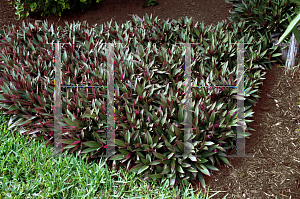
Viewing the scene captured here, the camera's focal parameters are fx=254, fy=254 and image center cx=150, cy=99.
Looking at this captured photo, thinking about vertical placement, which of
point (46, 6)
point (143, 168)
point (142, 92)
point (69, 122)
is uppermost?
point (46, 6)

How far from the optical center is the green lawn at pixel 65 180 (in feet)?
7.20

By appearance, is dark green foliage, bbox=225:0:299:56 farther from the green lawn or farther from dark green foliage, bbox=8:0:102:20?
dark green foliage, bbox=8:0:102:20

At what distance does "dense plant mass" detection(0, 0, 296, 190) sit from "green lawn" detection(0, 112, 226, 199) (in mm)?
119

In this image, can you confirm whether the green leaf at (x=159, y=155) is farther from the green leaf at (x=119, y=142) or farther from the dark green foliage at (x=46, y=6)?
the dark green foliage at (x=46, y=6)

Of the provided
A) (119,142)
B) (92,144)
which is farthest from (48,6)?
(119,142)

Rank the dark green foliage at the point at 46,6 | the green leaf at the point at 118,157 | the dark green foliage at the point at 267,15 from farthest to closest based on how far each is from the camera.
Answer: the dark green foliage at the point at 46,6 → the dark green foliage at the point at 267,15 → the green leaf at the point at 118,157

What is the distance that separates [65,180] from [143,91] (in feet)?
3.89

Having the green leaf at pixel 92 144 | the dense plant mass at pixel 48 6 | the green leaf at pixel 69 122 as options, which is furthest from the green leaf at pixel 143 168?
the dense plant mass at pixel 48 6

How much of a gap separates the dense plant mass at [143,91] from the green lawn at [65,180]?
0.12 metres

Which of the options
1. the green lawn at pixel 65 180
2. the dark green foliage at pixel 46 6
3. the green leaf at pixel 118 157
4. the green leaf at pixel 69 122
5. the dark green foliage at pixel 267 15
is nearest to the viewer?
the green lawn at pixel 65 180

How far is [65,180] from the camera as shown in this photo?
2.30 m

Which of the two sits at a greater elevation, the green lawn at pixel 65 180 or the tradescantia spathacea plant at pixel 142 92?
the tradescantia spathacea plant at pixel 142 92

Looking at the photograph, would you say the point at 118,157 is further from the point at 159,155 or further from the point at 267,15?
the point at 267,15

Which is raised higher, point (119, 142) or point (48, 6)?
point (48, 6)
